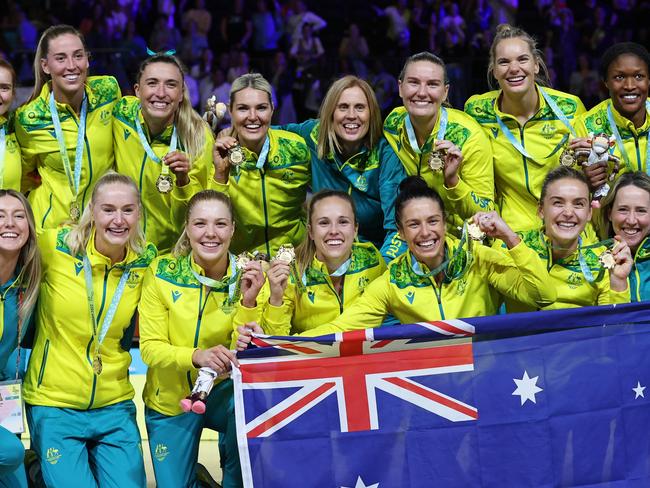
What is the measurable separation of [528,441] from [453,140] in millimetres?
1771

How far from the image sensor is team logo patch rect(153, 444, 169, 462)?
5340 millimetres

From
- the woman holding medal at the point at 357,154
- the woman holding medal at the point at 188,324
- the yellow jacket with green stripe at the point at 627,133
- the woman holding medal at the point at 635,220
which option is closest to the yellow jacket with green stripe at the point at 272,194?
the woman holding medal at the point at 357,154

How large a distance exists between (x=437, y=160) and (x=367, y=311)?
910mm

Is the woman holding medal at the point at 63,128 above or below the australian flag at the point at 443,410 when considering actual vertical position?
above

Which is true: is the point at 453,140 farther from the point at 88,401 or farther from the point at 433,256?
the point at 88,401

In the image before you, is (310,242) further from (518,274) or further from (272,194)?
(518,274)

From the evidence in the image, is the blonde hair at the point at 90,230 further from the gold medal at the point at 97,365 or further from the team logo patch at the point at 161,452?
the team logo patch at the point at 161,452

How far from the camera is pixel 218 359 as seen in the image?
4.93m

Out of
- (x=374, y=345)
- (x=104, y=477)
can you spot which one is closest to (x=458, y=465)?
(x=374, y=345)

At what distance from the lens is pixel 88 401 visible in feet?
17.2

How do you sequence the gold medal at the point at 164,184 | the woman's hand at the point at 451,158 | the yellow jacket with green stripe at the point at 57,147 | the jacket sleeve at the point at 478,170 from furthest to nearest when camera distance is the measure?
1. the yellow jacket with green stripe at the point at 57,147
2. the jacket sleeve at the point at 478,170
3. the gold medal at the point at 164,184
4. the woman's hand at the point at 451,158

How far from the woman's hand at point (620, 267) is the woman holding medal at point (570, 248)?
58mm

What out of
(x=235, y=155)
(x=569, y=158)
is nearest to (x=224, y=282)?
(x=235, y=155)

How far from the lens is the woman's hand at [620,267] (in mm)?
5133
